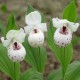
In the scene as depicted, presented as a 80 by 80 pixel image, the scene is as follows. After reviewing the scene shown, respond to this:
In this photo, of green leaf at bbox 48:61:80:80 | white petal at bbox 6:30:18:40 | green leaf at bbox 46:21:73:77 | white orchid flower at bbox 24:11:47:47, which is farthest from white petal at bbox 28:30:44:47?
green leaf at bbox 48:61:80:80

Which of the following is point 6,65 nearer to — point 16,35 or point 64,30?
point 16,35

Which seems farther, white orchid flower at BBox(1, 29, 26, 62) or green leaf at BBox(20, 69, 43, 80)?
green leaf at BBox(20, 69, 43, 80)

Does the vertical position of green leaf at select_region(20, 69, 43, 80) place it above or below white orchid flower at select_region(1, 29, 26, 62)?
below

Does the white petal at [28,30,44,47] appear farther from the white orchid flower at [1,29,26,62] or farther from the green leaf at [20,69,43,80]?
the green leaf at [20,69,43,80]

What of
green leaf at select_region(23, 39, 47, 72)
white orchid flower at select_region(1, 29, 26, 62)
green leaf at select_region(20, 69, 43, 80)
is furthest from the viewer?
green leaf at select_region(23, 39, 47, 72)

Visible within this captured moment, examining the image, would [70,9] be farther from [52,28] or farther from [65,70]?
[65,70]

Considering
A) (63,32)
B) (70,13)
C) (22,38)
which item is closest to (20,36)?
(22,38)

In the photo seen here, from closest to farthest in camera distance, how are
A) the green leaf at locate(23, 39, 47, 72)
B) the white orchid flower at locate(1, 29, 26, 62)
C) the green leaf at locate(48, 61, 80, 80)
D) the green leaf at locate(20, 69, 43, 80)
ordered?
the white orchid flower at locate(1, 29, 26, 62) < the green leaf at locate(20, 69, 43, 80) < the green leaf at locate(48, 61, 80, 80) < the green leaf at locate(23, 39, 47, 72)

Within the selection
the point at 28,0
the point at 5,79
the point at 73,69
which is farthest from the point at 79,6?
the point at 73,69

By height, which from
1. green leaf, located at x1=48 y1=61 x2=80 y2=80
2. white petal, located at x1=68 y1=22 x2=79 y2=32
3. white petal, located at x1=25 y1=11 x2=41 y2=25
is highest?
white petal, located at x1=25 y1=11 x2=41 y2=25
